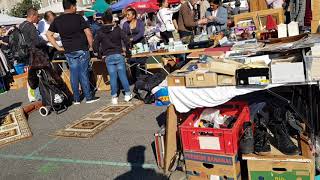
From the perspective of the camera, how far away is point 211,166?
3.43 metres

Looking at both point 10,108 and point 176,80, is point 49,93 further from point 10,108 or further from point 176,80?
point 176,80

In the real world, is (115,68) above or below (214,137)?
above

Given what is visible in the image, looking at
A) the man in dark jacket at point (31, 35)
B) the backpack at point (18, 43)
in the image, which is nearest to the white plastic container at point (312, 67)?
the man in dark jacket at point (31, 35)

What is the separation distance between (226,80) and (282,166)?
967mm

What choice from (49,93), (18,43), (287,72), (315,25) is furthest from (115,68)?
(18,43)

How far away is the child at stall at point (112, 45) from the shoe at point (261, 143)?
3798mm

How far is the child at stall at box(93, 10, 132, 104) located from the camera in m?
6.54

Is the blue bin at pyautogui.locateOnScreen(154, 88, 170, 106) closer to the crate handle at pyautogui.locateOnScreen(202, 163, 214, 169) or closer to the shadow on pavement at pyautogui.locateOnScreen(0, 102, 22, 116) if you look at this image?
the crate handle at pyautogui.locateOnScreen(202, 163, 214, 169)

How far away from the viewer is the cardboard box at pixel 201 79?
3501mm

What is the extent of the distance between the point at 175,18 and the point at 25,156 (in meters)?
5.31

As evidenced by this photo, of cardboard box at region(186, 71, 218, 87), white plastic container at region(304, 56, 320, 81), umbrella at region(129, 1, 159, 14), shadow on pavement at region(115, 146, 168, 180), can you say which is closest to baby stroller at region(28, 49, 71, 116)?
shadow on pavement at region(115, 146, 168, 180)

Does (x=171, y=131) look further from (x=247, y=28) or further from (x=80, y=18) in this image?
(x=80, y=18)

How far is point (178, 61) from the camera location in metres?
7.42

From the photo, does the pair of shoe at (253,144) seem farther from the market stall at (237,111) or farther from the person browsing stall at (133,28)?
the person browsing stall at (133,28)
